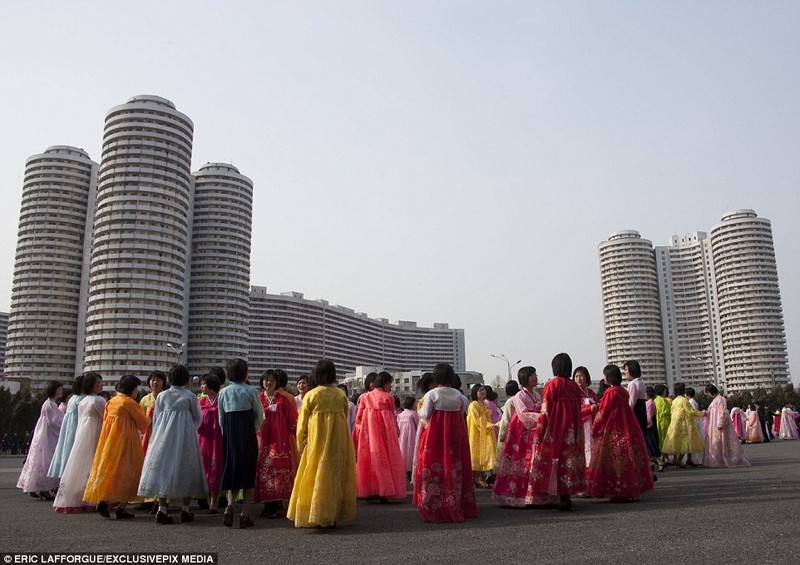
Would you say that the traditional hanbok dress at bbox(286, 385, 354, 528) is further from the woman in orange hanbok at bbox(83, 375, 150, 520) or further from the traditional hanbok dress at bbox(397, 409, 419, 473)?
the traditional hanbok dress at bbox(397, 409, 419, 473)

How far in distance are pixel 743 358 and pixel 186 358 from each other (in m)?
103

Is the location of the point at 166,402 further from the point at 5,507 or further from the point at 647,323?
the point at 647,323

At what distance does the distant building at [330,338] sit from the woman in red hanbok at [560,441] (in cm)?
12956

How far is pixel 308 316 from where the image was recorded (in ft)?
479

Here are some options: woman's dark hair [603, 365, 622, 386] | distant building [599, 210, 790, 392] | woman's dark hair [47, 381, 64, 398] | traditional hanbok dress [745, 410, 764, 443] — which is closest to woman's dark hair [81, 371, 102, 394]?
woman's dark hair [47, 381, 64, 398]

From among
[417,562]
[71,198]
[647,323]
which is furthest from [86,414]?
[647,323]

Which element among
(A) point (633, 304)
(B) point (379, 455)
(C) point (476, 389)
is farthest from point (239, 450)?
(A) point (633, 304)

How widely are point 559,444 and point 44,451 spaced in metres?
8.27

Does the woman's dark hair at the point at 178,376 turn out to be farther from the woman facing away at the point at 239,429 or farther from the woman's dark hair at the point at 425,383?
the woman's dark hair at the point at 425,383

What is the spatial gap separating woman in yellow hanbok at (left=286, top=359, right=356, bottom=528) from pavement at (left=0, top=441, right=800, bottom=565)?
203mm

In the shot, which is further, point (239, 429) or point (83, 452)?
point (83, 452)

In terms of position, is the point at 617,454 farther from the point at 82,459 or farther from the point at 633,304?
the point at 633,304

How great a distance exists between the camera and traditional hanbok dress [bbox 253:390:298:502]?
25.6ft

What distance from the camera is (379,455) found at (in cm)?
936
